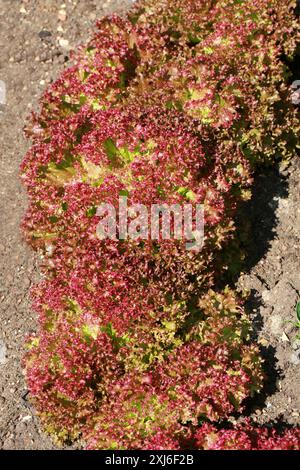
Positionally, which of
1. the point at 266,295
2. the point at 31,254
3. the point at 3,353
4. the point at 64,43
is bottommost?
the point at 3,353

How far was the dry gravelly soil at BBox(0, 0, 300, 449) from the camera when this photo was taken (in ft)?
16.3

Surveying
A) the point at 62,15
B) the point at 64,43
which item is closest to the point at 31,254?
the point at 64,43

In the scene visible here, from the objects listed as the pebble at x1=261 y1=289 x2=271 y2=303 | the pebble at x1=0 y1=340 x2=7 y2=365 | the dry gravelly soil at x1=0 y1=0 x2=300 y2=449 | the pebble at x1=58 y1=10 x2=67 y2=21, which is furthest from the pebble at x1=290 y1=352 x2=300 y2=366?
the pebble at x1=58 y1=10 x2=67 y2=21

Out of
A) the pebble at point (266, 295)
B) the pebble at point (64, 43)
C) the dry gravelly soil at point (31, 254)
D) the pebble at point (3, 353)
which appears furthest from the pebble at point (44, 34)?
the pebble at point (266, 295)

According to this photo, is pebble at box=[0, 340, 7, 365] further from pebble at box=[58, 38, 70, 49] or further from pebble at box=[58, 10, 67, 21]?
pebble at box=[58, 10, 67, 21]

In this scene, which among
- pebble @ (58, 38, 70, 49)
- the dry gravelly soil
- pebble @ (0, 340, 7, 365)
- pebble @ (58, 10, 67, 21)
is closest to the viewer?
the dry gravelly soil

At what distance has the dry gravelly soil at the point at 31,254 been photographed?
497 centimetres

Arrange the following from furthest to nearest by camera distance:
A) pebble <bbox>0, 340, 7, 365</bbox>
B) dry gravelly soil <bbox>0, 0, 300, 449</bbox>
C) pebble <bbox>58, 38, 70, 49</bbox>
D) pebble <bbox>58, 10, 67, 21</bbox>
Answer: pebble <bbox>58, 10, 67, 21</bbox>, pebble <bbox>58, 38, 70, 49</bbox>, pebble <bbox>0, 340, 7, 365</bbox>, dry gravelly soil <bbox>0, 0, 300, 449</bbox>

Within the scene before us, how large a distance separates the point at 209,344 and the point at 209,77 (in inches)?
85.1

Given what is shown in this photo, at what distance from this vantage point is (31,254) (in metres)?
5.76

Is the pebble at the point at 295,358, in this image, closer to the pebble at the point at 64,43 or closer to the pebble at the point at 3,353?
the pebble at the point at 3,353

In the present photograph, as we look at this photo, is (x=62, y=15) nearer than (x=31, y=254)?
No

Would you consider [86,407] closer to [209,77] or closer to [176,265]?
[176,265]

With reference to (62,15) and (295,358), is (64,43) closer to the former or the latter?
(62,15)
